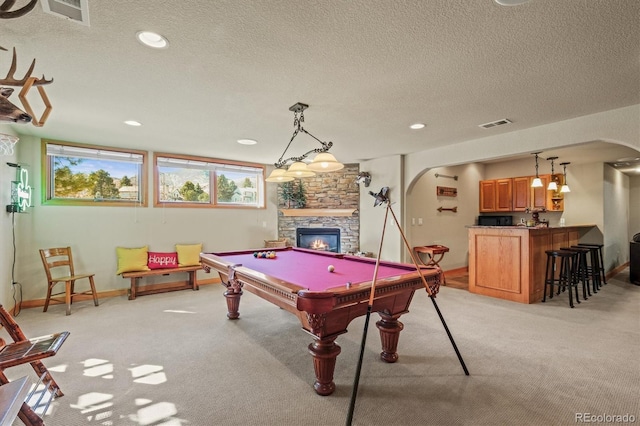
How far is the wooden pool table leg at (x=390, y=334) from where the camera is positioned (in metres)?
2.46

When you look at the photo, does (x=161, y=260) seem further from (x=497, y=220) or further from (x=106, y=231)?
(x=497, y=220)

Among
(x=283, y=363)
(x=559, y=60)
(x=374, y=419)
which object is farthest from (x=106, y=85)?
(x=559, y=60)

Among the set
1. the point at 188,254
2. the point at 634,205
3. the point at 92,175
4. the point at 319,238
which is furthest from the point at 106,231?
the point at 634,205

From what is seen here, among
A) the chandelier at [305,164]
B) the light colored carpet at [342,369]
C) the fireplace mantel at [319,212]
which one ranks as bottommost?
the light colored carpet at [342,369]

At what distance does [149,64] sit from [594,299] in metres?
6.04

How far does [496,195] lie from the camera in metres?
6.82

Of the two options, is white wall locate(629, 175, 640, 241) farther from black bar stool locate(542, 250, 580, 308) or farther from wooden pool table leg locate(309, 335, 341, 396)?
wooden pool table leg locate(309, 335, 341, 396)

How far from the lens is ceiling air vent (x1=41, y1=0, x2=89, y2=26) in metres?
1.53

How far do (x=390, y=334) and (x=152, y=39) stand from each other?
272 centimetres

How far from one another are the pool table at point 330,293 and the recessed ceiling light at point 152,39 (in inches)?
67.3

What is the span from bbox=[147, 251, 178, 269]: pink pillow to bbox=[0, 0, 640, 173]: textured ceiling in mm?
2147

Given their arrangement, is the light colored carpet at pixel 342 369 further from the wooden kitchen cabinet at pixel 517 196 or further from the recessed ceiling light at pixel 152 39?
the wooden kitchen cabinet at pixel 517 196

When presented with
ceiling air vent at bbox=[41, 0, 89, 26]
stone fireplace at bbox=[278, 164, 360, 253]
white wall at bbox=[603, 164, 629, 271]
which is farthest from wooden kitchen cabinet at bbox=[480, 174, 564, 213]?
ceiling air vent at bbox=[41, 0, 89, 26]

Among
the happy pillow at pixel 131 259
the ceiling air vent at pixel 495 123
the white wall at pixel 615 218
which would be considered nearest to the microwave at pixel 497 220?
the white wall at pixel 615 218
